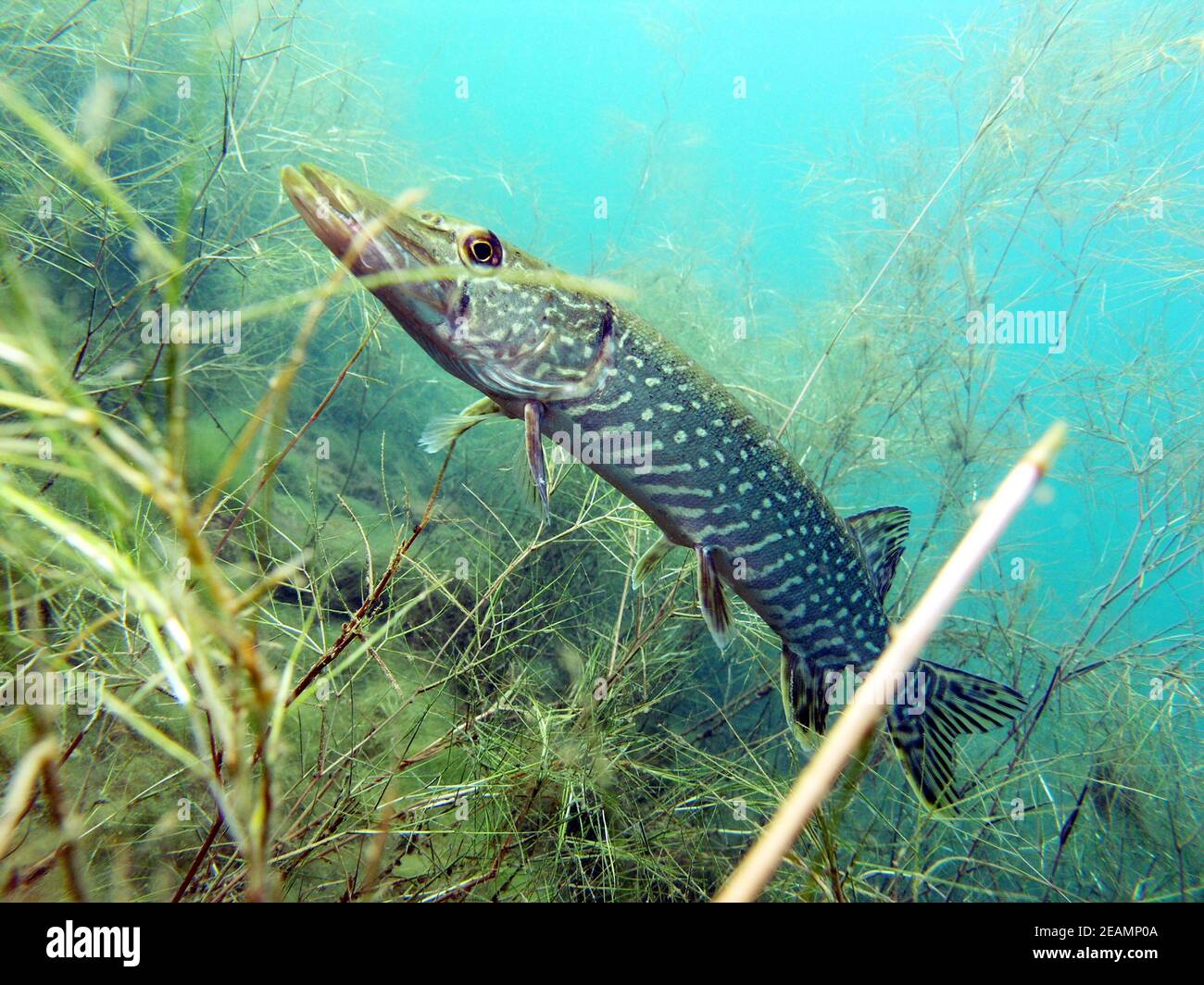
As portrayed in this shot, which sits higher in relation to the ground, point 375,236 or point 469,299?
point 375,236

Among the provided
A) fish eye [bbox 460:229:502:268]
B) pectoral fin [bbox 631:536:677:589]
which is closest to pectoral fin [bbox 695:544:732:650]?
pectoral fin [bbox 631:536:677:589]

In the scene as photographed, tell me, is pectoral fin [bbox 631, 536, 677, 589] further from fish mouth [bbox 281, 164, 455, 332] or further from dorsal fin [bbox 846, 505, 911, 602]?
fish mouth [bbox 281, 164, 455, 332]

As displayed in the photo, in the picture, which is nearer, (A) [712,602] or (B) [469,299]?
(B) [469,299]

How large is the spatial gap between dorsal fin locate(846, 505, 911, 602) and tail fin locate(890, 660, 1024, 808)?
0.59 meters

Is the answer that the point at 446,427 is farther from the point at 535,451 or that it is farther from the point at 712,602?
the point at 712,602

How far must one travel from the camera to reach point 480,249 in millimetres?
2588

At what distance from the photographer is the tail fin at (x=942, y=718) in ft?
11.1

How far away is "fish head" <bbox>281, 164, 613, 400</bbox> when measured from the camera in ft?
6.92

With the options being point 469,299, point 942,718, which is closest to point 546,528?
point 469,299

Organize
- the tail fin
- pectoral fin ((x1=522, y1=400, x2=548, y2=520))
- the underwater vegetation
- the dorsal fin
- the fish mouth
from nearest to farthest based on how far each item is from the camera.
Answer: the fish mouth, the underwater vegetation, pectoral fin ((x1=522, y1=400, x2=548, y2=520)), the tail fin, the dorsal fin

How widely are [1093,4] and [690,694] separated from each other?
27.4 feet

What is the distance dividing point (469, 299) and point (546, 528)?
316cm

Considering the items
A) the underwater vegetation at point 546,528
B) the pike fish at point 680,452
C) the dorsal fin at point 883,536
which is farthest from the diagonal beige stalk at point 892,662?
the dorsal fin at point 883,536
